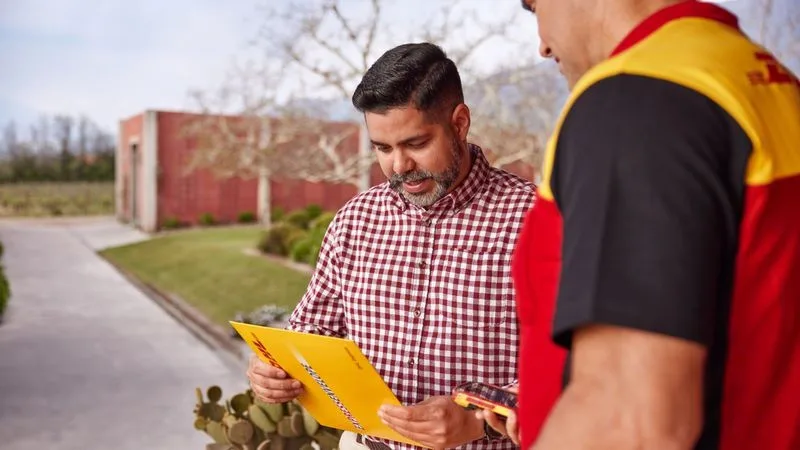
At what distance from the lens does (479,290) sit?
1996 millimetres

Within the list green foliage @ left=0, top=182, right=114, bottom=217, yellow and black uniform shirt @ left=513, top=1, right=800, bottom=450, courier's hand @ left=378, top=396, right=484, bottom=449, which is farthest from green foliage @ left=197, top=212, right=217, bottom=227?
yellow and black uniform shirt @ left=513, top=1, right=800, bottom=450

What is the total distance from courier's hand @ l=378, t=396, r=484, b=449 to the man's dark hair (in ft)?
2.06

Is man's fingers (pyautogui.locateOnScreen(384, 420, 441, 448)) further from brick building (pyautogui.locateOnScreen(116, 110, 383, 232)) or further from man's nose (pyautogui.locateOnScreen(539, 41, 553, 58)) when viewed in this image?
brick building (pyautogui.locateOnScreen(116, 110, 383, 232))

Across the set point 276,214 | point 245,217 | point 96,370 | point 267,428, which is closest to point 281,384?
point 267,428

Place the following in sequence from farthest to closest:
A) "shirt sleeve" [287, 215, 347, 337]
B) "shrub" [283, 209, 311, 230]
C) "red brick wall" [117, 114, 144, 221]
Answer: "red brick wall" [117, 114, 144, 221], "shrub" [283, 209, 311, 230], "shirt sleeve" [287, 215, 347, 337]

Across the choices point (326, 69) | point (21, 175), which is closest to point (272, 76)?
point (326, 69)

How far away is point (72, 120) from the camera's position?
35.2 metres

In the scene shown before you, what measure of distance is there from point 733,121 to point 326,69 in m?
13.8

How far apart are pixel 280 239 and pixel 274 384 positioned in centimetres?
1467

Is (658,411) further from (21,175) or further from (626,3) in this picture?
(21,175)

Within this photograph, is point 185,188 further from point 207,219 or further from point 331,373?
point 331,373

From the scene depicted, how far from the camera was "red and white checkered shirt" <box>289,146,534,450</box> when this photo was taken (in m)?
1.98

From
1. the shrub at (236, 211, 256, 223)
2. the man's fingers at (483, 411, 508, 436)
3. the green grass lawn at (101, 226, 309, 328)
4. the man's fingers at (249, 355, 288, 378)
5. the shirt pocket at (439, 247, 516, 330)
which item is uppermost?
the shirt pocket at (439, 247, 516, 330)

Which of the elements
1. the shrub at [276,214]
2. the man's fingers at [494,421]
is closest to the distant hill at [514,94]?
the shrub at [276,214]
